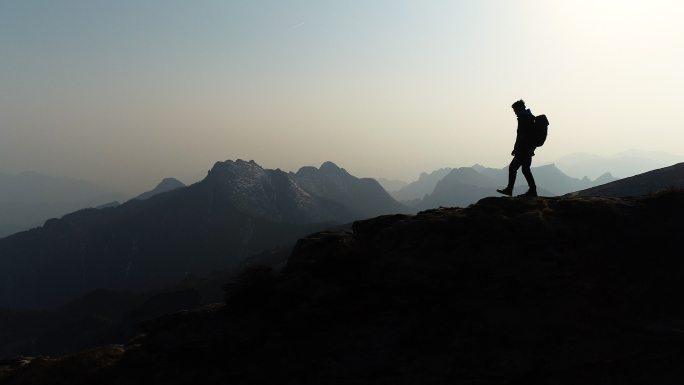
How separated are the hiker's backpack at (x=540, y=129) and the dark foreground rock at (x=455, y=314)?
3.12m

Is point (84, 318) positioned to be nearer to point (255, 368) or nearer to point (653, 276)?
point (255, 368)

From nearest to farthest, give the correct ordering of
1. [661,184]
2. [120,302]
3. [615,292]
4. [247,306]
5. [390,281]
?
[615,292]
[390,281]
[247,306]
[661,184]
[120,302]

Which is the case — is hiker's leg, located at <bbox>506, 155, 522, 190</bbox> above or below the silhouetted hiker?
below

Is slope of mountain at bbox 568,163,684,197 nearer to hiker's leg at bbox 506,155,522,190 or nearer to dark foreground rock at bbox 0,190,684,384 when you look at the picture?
dark foreground rock at bbox 0,190,684,384

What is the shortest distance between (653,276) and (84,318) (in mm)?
152195

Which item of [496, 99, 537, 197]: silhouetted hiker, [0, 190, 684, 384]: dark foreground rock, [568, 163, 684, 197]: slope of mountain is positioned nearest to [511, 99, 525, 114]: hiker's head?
[496, 99, 537, 197]: silhouetted hiker

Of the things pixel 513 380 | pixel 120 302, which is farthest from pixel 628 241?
pixel 120 302

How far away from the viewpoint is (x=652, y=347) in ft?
42.1

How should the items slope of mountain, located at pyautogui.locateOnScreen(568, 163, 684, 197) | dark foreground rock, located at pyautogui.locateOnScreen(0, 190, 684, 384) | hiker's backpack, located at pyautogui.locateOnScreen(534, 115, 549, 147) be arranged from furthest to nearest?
slope of mountain, located at pyautogui.locateOnScreen(568, 163, 684, 197) < hiker's backpack, located at pyautogui.locateOnScreen(534, 115, 549, 147) < dark foreground rock, located at pyautogui.locateOnScreen(0, 190, 684, 384)

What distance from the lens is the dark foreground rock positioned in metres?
12.8

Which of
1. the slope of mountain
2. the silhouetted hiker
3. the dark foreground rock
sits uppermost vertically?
the silhouetted hiker

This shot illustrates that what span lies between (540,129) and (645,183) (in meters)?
16.9

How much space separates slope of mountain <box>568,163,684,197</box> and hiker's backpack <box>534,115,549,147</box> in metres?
12.4

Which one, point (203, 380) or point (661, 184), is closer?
point (203, 380)
